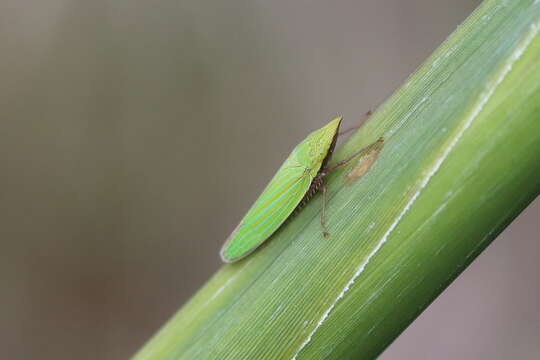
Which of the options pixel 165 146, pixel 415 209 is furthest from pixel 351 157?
pixel 165 146

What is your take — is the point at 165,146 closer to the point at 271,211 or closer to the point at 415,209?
the point at 271,211

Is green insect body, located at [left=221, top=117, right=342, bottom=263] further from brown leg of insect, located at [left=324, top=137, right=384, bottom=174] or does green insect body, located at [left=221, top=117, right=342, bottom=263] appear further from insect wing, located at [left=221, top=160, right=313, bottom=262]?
brown leg of insect, located at [left=324, top=137, right=384, bottom=174]

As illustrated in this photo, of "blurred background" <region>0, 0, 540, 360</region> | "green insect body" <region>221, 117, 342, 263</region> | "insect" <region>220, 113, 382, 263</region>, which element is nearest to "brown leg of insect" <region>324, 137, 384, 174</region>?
"insect" <region>220, 113, 382, 263</region>

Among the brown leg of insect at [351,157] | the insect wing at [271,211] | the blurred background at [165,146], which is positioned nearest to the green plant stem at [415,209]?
the brown leg of insect at [351,157]

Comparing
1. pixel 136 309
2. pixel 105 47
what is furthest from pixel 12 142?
pixel 136 309

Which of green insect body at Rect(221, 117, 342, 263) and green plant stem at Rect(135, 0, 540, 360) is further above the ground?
green plant stem at Rect(135, 0, 540, 360)

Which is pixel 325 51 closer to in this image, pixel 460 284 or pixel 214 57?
pixel 214 57
